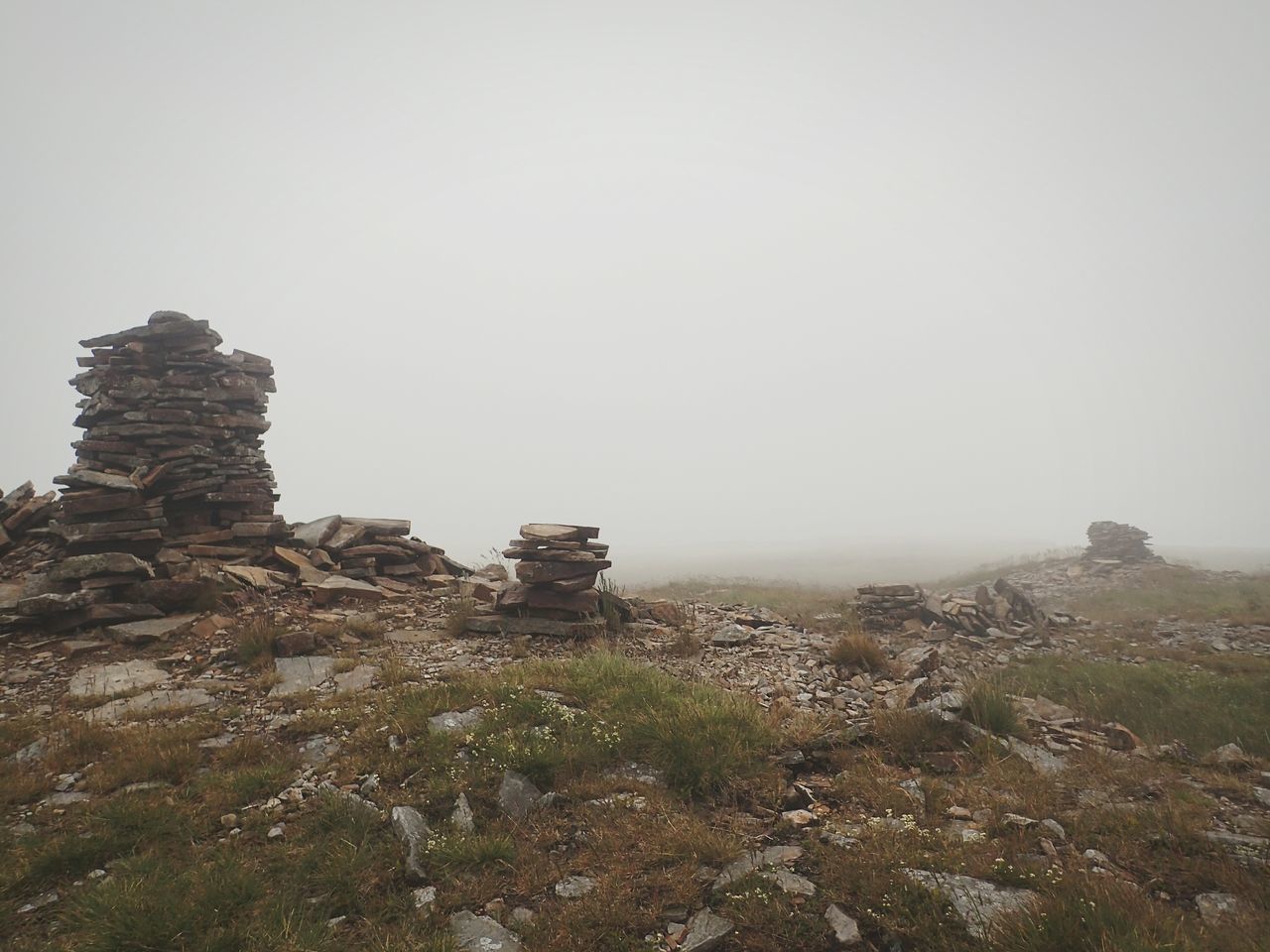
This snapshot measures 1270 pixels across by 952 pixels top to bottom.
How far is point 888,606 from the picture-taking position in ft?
55.8

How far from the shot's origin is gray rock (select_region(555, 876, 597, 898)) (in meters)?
4.29

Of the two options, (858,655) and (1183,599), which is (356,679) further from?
(1183,599)

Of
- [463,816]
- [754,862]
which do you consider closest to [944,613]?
[754,862]

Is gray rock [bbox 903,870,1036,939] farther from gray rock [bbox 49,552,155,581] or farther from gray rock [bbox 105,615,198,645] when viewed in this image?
gray rock [bbox 49,552,155,581]

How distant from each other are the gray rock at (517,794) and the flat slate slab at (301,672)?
4.19 meters

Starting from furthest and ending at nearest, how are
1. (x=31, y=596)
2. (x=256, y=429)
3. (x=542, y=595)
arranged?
(x=256, y=429) < (x=542, y=595) < (x=31, y=596)

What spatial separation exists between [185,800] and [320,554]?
9261 mm

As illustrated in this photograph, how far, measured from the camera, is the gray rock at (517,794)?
5258mm

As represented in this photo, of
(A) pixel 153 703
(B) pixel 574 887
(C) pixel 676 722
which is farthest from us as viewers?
(A) pixel 153 703

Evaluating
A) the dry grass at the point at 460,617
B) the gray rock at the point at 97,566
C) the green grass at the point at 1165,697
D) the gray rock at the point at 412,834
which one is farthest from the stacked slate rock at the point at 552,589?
the green grass at the point at 1165,697

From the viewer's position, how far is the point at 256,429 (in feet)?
49.4

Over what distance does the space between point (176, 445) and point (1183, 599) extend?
1344 inches

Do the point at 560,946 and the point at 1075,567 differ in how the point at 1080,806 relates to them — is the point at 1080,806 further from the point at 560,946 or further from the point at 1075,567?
the point at 1075,567

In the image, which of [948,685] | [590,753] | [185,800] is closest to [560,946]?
[590,753]
